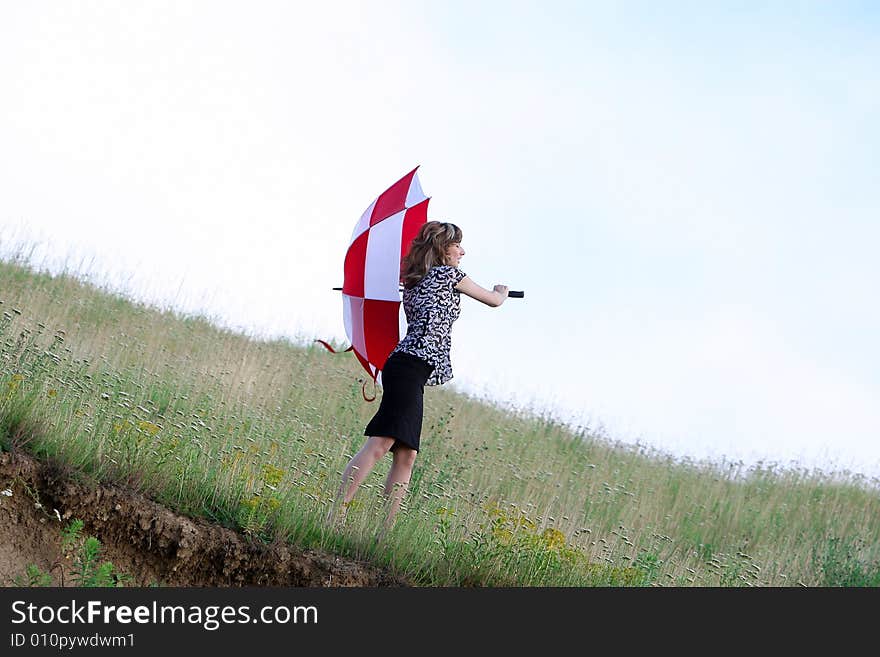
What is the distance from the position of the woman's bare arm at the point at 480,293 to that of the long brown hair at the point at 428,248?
0.65ft

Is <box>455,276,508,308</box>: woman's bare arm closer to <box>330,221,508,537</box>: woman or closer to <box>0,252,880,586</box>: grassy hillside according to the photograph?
<box>330,221,508,537</box>: woman

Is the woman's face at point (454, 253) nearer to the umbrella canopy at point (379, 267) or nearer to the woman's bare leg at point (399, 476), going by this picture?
the umbrella canopy at point (379, 267)

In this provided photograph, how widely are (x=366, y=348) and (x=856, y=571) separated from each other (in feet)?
18.1

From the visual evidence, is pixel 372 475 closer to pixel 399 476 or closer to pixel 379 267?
pixel 399 476

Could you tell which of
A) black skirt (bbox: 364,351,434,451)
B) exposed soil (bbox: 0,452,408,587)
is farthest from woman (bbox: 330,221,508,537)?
exposed soil (bbox: 0,452,408,587)

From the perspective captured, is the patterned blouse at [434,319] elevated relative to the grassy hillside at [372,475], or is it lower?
elevated

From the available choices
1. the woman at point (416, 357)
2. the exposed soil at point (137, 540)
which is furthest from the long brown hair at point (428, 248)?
the exposed soil at point (137, 540)

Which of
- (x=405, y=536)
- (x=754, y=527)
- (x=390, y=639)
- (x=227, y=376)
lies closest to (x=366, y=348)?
(x=405, y=536)

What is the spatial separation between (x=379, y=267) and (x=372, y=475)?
Result: 261cm

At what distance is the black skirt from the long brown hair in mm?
Result: 552

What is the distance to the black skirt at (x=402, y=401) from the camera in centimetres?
585

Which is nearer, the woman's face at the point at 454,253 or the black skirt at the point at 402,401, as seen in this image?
the black skirt at the point at 402,401

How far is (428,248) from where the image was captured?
6070 millimetres

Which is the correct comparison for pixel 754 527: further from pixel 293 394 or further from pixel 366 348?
pixel 366 348
